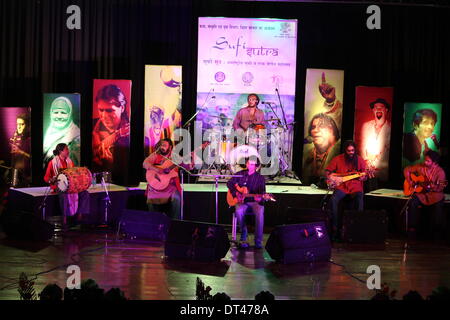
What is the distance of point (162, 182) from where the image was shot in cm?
867

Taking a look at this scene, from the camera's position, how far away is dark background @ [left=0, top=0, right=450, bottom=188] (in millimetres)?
10812

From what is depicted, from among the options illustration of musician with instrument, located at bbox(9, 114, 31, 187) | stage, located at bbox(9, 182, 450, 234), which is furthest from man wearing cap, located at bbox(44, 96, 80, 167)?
stage, located at bbox(9, 182, 450, 234)

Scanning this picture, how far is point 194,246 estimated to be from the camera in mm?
7164

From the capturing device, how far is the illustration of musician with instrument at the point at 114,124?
1032 centimetres

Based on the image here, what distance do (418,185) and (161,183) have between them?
4.17m

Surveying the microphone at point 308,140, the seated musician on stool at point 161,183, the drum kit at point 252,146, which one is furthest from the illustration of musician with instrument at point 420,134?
the seated musician on stool at point 161,183

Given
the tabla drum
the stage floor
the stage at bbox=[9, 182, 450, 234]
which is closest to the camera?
the stage floor

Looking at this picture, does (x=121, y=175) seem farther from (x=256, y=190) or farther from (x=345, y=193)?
(x=345, y=193)

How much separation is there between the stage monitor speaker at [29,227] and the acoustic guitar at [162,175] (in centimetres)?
163

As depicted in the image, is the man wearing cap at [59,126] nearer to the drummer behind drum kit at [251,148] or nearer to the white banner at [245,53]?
the white banner at [245,53]

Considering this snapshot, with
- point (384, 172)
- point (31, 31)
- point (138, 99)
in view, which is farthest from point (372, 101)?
point (31, 31)

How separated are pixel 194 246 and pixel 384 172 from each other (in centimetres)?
503

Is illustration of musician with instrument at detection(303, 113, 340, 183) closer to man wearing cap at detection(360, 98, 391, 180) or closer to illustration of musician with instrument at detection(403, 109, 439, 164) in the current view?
man wearing cap at detection(360, 98, 391, 180)

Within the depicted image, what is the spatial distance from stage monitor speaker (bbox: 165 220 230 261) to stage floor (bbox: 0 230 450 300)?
136mm
